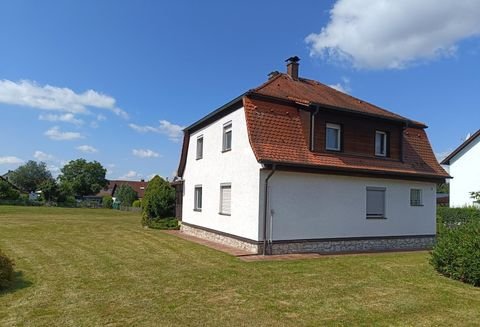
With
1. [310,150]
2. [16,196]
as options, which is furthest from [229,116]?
[16,196]

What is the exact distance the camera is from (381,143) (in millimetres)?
15867

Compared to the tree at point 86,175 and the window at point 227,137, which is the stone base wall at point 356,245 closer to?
the window at point 227,137

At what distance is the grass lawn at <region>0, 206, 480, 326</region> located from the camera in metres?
6.09

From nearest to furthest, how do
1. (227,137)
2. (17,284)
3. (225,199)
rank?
1. (17,284)
2. (225,199)
3. (227,137)

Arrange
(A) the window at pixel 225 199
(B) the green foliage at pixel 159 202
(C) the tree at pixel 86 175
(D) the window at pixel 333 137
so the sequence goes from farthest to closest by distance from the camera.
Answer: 1. (C) the tree at pixel 86 175
2. (B) the green foliage at pixel 159 202
3. (A) the window at pixel 225 199
4. (D) the window at pixel 333 137

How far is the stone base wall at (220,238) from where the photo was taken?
1269cm

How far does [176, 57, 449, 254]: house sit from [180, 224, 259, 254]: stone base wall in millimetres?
41

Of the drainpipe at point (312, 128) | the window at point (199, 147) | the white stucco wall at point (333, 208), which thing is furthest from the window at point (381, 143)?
the window at point (199, 147)

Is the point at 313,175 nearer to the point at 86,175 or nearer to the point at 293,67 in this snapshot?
the point at 293,67

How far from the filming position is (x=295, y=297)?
7371 mm

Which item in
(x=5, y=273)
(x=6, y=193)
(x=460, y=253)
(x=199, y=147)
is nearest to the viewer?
(x=5, y=273)

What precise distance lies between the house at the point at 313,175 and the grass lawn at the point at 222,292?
1.64 meters

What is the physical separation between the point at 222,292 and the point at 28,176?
344 ft

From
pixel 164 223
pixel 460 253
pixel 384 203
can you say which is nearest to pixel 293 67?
pixel 384 203
